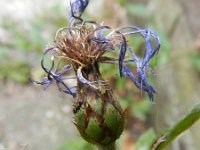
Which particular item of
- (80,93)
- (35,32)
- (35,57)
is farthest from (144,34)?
(35,57)

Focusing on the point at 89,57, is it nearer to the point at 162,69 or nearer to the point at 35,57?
the point at 162,69

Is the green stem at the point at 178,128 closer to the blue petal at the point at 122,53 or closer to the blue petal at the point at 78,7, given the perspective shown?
the blue petal at the point at 122,53

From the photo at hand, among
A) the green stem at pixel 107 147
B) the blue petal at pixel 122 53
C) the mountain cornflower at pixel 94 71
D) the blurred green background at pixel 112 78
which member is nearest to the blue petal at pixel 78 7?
the mountain cornflower at pixel 94 71

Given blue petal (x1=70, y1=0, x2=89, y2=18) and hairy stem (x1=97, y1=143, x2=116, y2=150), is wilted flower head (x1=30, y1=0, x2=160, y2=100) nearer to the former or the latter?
blue petal (x1=70, y1=0, x2=89, y2=18)

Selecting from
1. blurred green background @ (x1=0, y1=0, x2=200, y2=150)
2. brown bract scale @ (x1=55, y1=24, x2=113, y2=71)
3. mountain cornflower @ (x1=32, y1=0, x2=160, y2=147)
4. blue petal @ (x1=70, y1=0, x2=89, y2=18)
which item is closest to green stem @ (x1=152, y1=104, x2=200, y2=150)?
mountain cornflower @ (x1=32, y1=0, x2=160, y2=147)

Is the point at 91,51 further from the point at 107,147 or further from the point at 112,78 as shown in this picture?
the point at 112,78
